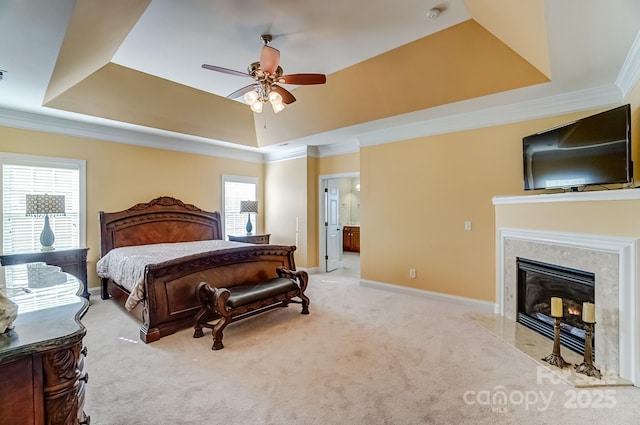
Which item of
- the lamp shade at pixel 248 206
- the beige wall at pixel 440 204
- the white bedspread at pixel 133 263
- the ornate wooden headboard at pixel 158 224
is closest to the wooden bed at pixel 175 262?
the ornate wooden headboard at pixel 158 224

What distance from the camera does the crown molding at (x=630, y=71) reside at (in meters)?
2.51

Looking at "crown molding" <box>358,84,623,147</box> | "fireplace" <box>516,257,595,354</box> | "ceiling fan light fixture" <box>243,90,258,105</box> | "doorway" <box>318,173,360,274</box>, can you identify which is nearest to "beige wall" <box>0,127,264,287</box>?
"doorway" <box>318,173,360,274</box>

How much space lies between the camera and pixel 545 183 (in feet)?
11.0

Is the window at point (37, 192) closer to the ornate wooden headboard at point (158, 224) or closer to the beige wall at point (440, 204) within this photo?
the ornate wooden headboard at point (158, 224)

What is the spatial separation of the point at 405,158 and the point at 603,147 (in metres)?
2.51

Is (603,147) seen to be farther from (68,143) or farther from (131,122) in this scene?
(68,143)

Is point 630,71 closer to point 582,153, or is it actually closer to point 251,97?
point 582,153

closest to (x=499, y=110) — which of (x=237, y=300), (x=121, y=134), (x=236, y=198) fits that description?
(x=237, y=300)

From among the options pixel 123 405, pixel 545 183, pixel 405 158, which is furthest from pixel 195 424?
pixel 405 158

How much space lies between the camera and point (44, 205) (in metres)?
4.04

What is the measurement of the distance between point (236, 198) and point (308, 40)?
13.9 ft

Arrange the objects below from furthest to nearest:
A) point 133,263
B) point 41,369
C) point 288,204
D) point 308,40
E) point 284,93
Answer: point 288,204, point 133,263, point 284,93, point 308,40, point 41,369

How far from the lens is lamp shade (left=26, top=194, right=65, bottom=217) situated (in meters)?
3.93

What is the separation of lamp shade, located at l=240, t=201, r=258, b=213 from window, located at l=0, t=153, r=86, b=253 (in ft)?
8.84
